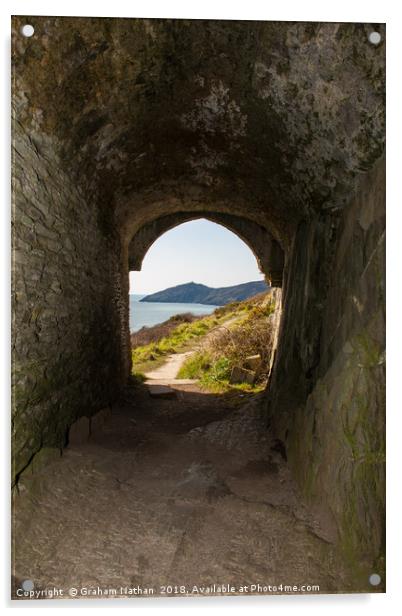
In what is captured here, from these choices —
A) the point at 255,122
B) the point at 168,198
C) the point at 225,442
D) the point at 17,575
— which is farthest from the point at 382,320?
the point at 168,198

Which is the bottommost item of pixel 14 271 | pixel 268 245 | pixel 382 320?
pixel 382 320

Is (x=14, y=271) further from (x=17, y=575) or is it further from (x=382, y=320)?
(x=382, y=320)

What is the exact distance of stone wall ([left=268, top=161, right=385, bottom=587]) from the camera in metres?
2.57

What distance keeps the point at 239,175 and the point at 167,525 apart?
Result: 4.50 metres

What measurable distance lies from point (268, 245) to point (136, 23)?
6.35m

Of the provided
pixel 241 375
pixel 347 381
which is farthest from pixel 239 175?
pixel 241 375

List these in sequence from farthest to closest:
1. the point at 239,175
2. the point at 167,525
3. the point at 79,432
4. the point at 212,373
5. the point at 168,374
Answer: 1. the point at 168,374
2. the point at 212,373
3. the point at 239,175
4. the point at 79,432
5. the point at 167,525

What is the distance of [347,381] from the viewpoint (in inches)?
121

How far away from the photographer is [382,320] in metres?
2.56

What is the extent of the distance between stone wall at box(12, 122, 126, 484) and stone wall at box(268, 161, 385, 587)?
2.68 metres

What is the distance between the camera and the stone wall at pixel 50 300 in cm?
315

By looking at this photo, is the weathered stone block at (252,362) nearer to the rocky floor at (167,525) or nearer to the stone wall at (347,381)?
the rocky floor at (167,525)

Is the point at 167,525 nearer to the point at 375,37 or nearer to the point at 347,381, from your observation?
the point at 347,381

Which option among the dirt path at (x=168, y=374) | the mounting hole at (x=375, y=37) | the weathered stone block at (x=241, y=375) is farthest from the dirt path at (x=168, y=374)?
the mounting hole at (x=375, y=37)
